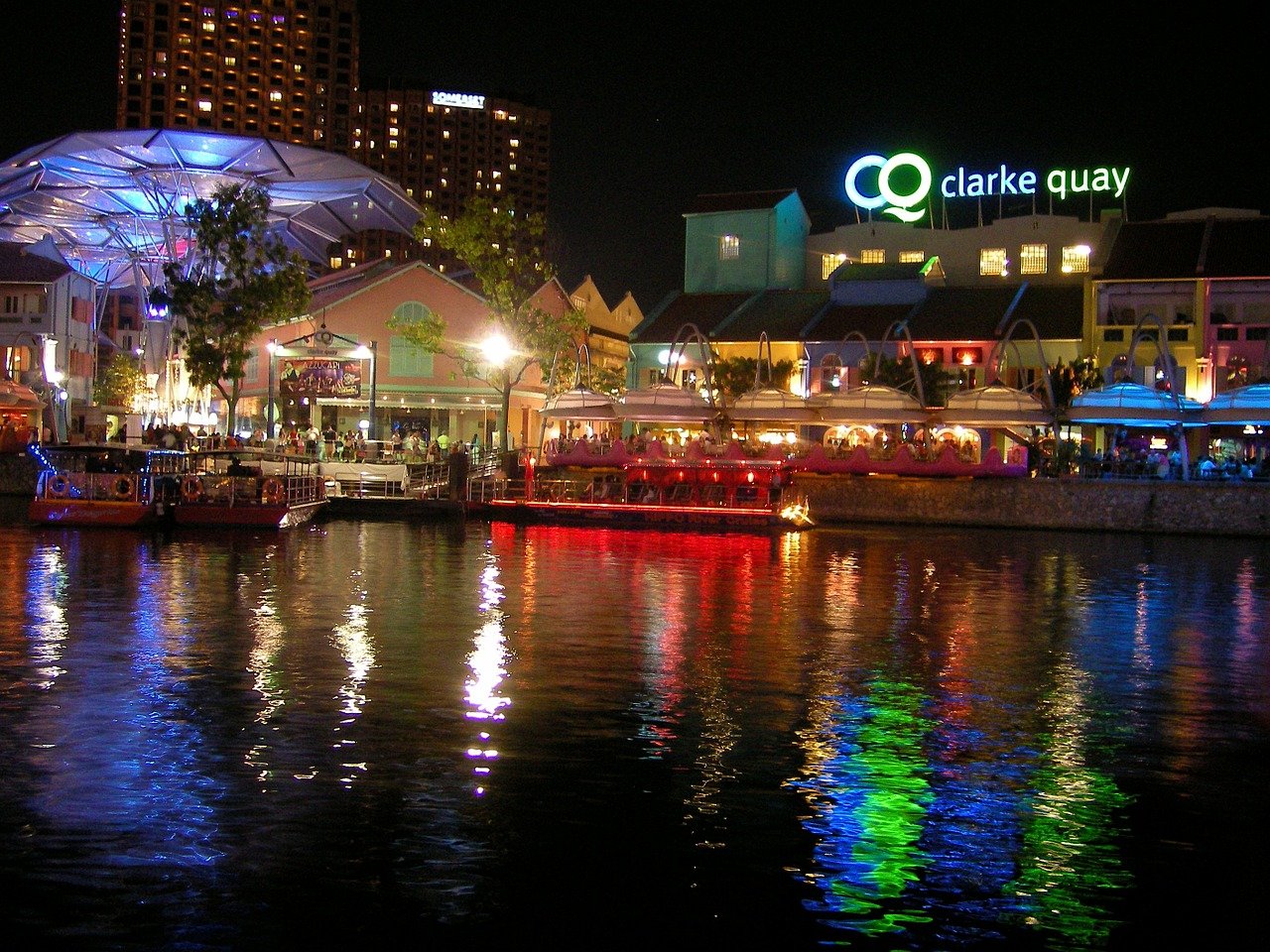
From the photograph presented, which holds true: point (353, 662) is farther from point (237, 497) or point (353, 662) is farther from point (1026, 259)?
point (1026, 259)

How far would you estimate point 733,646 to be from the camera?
1795cm

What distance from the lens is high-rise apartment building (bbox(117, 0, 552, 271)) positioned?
152 meters

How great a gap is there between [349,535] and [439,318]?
25.1 meters

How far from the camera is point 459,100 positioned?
624 feet

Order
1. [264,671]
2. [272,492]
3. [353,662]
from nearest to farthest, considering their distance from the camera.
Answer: [264,671] < [353,662] < [272,492]

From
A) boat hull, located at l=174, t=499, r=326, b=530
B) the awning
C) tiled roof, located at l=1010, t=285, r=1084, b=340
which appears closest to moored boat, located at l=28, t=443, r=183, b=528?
boat hull, located at l=174, t=499, r=326, b=530

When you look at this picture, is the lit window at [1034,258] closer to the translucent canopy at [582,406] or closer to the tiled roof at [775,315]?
the tiled roof at [775,315]

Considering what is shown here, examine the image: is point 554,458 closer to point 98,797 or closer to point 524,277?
point 524,277

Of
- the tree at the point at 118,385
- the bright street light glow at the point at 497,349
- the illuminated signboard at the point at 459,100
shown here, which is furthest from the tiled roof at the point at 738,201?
the illuminated signboard at the point at 459,100

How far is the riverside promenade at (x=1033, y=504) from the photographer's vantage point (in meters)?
43.6

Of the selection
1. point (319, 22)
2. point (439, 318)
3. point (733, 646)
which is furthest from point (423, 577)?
point (319, 22)

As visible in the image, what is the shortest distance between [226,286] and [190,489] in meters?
15.5

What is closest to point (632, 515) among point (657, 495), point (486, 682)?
point (657, 495)

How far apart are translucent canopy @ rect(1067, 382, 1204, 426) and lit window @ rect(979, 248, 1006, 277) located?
21.6 m
